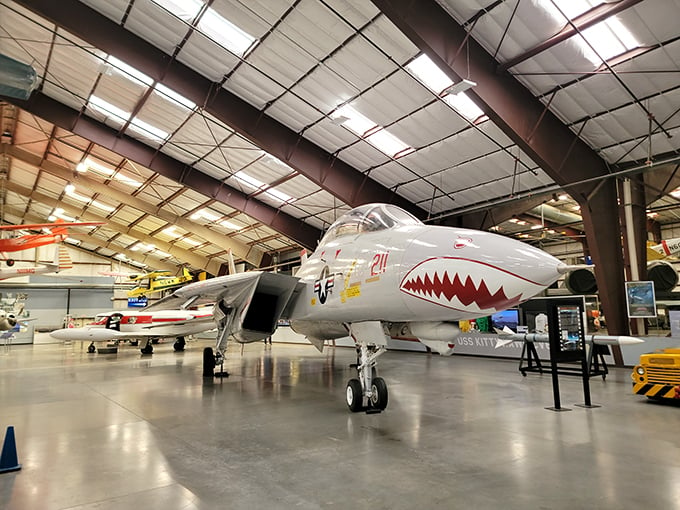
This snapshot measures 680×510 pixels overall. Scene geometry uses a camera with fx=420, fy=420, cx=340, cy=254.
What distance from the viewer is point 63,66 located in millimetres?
14055

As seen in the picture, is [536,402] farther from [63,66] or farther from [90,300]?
[90,300]

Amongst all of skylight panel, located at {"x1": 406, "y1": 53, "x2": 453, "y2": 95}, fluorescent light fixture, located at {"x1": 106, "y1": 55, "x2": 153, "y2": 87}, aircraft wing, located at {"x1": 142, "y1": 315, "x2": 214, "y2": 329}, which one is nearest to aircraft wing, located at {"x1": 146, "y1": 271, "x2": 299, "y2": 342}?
skylight panel, located at {"x1": 406, "y1": 53, "x2": 453, "y2": 95}

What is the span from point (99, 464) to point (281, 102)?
11.3m

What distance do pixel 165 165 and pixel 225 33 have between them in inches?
356

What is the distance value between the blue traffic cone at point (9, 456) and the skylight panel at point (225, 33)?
9849mm

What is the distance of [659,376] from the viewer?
684cm

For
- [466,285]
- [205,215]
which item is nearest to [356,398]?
[466,285]

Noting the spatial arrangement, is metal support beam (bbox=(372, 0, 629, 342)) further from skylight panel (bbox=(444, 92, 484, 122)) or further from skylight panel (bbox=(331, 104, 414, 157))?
skylight panel (bbox=(331, 104, 414, 157))

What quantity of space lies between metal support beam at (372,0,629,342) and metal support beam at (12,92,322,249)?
12.6 m

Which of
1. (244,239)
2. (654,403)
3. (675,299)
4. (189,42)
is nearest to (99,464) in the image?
(654,403)

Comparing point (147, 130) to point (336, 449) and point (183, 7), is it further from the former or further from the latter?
point (336, 449)

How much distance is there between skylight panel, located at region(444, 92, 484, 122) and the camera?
11.1m

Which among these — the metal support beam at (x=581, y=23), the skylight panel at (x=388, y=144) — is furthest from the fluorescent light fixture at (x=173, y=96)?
the metal support beam at (x=581, y=23)

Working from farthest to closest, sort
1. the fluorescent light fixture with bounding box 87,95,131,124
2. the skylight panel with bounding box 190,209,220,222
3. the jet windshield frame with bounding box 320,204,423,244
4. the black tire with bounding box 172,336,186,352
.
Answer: the skylight panel with bounding box 190,209,220,222 → the black tire with bounding box 172,336,186,352 → the fluorescent light fixture with bounding box 87,95,131,124 → the jet windshield frame with bounding box 320,204,423,244
